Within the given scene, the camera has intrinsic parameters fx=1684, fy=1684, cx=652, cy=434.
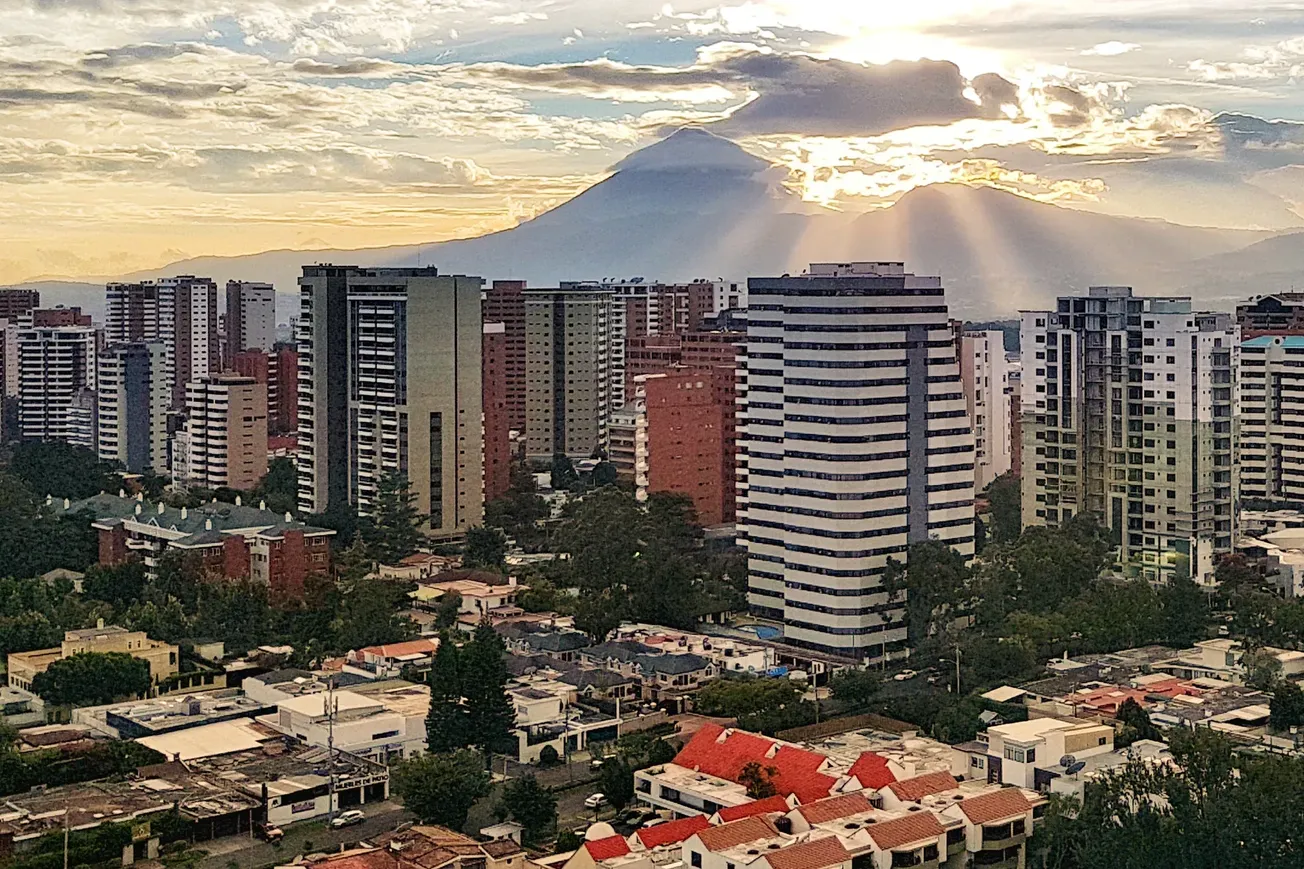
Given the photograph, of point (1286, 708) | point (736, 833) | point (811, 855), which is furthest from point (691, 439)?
point (811, 855)

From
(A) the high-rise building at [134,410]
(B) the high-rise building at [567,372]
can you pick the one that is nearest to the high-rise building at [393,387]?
(B) the high-rise building at [567,372]

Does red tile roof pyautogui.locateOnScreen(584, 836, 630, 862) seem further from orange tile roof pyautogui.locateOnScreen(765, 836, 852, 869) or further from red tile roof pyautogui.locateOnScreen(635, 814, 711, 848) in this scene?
orange tile roof pyautogui.locateOnScreen(765, 836, 852, 869)

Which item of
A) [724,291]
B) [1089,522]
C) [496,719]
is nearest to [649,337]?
[724,291]

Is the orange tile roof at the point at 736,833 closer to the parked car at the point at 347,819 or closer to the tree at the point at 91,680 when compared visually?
the parked car at the point at 347,819

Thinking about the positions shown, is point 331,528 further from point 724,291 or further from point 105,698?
point 724,291

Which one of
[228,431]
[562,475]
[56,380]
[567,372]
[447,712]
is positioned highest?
[567,372]

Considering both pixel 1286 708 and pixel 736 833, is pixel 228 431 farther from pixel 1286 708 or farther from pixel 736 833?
pixel 736 833

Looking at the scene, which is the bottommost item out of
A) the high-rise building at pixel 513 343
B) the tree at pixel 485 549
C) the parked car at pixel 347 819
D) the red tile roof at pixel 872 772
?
the parked car at pixel 347 819
